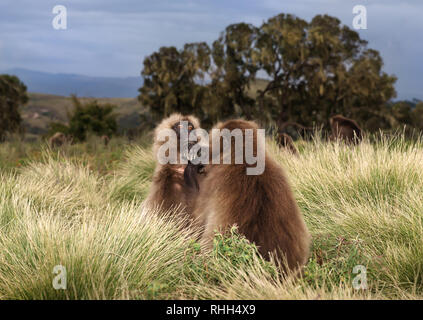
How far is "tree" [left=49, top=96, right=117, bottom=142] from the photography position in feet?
111

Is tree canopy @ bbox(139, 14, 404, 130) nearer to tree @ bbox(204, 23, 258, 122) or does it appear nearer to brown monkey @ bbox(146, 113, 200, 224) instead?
tree @ bbox(204, 23, 258, 122)

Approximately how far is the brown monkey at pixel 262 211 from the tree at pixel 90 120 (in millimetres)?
29710

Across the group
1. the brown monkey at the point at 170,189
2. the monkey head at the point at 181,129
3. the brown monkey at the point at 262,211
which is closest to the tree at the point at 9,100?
the monkey head at the point at 181,129

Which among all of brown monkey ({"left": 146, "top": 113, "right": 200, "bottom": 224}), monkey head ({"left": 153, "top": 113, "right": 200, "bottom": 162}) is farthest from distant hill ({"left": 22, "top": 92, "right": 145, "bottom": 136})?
brown monkey ({"left": 146, "top": 113, "right": 200, "bottom": 224})

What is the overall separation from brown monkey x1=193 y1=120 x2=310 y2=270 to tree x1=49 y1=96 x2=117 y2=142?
97.5 ft

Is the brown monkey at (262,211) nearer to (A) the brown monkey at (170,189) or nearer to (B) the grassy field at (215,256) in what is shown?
(B) the grassy field at (215,256)

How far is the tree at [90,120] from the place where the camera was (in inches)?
1336

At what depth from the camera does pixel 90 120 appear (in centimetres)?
3488

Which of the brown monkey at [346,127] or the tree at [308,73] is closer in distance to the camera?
the brown monkey at [346,127]

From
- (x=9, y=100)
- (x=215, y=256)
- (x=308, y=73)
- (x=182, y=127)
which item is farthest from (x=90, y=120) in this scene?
(x=215, y=256)

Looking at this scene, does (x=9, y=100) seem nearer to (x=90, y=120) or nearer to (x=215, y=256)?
(x=90, y=120)

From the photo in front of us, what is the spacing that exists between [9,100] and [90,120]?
12727 millimetres
